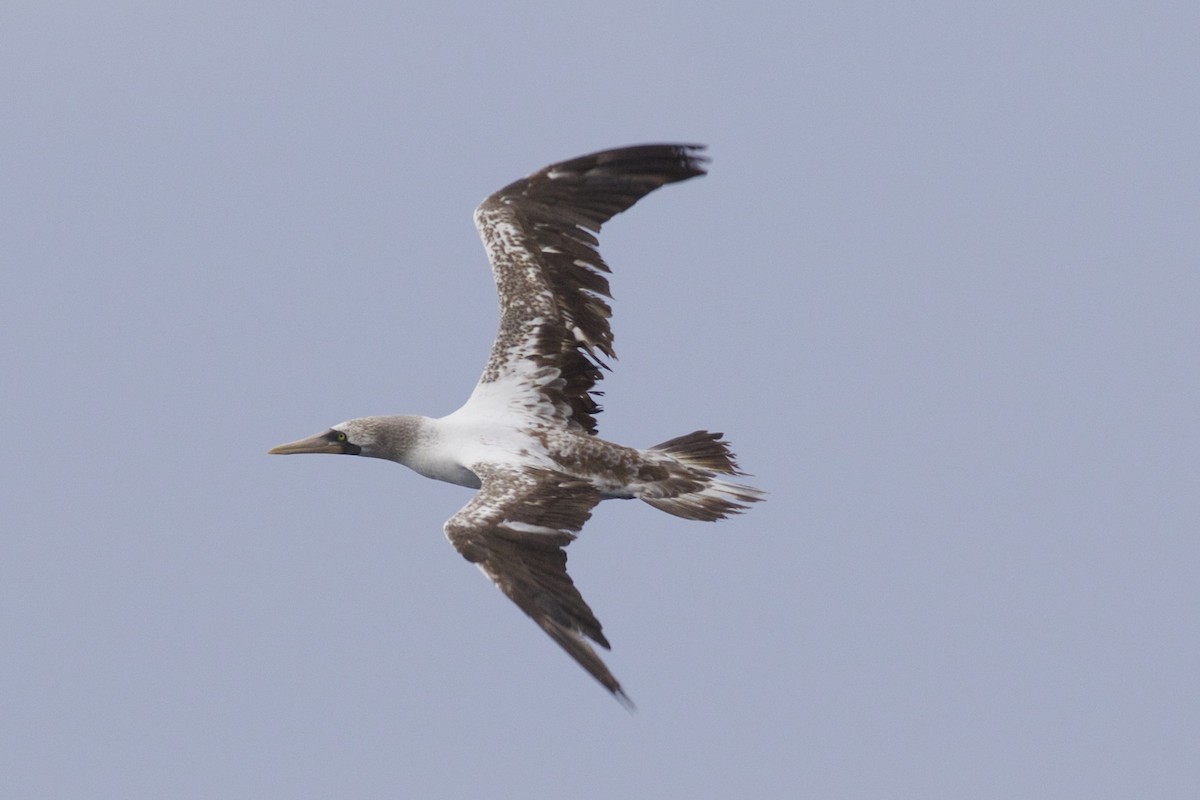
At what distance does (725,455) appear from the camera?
16609 mm

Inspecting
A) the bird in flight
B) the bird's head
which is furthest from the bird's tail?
the bird's head

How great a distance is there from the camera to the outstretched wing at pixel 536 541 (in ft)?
43.0

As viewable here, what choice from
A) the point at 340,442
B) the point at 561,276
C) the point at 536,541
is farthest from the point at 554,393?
the point at 536,541

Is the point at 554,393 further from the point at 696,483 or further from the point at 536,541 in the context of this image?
the point at 536,541

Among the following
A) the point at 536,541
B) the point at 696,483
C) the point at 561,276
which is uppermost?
the point at 561,276

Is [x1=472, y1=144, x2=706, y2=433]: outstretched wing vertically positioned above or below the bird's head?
above

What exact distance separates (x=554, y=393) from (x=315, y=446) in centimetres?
229

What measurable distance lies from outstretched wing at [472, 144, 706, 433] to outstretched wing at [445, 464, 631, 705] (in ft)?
4.08

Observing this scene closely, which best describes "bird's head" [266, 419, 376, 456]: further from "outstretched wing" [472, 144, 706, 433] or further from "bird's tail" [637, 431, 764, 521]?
"bird's tail" [637, 431, 764, 521]

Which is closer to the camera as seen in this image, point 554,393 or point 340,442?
point 554,393

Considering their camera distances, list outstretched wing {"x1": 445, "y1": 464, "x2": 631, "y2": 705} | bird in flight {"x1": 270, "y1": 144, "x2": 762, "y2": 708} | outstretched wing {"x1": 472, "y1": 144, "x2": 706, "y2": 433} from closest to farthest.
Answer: outstretched wing {"x1": 445, "y1": 464, "x2": 631, "y2": 705}, bird in flight {"x1": 270, "y1": 144, "x2": 762, "y2": 708}, outstretched wing {"x1": 472, "y1": 144, "x2": 706, "y2": 433}

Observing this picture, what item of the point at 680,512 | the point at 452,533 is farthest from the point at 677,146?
the point at 452,533

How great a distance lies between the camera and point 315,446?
16.8 meters

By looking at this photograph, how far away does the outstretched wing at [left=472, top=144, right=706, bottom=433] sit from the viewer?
16.4 meters
